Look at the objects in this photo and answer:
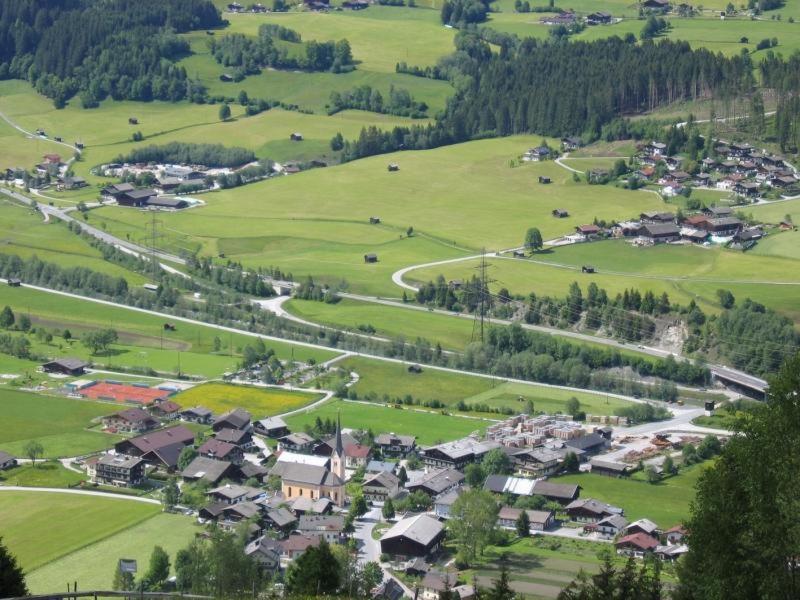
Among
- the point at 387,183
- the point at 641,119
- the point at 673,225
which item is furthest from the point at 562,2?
the point at 673,225

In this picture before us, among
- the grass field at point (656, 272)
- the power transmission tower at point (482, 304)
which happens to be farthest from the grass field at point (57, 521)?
the grass field at point (656, 272)

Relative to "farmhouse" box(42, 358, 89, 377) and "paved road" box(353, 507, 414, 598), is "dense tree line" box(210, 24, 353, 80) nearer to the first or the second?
"farmhouse" box(42, 358, 89, 377)

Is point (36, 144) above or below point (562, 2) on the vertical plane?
below

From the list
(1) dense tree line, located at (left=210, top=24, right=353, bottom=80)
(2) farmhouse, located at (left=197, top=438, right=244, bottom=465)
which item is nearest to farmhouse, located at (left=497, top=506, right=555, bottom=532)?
(2) farmhouse, located at (left=197, top=438, right=244, bottom=465)

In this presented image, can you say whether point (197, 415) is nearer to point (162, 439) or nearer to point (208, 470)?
point (162, 439)

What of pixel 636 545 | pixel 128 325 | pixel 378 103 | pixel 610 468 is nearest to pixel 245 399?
pixel 128 325

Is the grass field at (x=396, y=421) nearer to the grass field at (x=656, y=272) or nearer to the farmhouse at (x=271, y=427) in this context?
the farmhouse at (x=271, y=427)

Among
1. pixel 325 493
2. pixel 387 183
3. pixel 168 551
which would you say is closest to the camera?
pixel 168 551

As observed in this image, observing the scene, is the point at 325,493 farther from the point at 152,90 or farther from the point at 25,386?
the point at 152,90
